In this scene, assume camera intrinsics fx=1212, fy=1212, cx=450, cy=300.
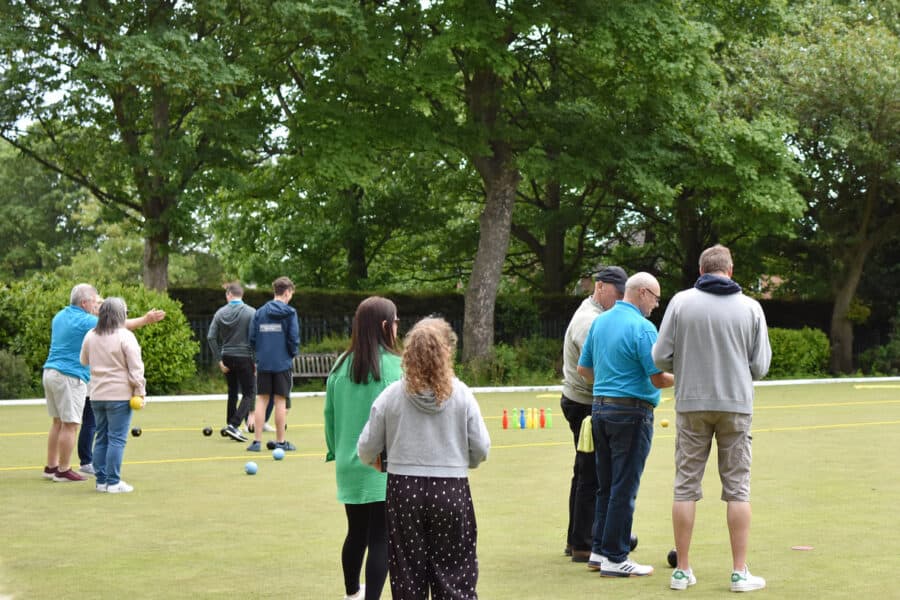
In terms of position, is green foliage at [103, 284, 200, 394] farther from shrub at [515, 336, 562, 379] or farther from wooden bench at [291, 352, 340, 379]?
shrub at [515, 336, 562, 379]

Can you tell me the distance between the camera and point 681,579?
300 inches

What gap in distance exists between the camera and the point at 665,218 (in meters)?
39.8

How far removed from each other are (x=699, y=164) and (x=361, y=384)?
2601cm

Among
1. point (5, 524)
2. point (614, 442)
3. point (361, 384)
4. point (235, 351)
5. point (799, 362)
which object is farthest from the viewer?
point (799, 362)

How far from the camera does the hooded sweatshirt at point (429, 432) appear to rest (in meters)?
5.97

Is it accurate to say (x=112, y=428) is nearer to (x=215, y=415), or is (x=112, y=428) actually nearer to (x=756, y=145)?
(x=215, y=415)

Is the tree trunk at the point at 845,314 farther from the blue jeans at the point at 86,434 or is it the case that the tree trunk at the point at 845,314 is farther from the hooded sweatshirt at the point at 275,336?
the blue jeans at the point at 86,434

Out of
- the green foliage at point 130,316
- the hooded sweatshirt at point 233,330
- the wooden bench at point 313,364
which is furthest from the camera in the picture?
the wooden bench at point 313,364

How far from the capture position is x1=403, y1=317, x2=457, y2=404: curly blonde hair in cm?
586

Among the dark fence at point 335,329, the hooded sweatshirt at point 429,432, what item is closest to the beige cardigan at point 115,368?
the hooded sweatshirt at point 429,432

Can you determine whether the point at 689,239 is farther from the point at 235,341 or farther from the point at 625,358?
the point at 625,358

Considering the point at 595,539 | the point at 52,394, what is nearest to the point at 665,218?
the point at 52,394

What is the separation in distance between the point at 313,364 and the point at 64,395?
55.4 ft

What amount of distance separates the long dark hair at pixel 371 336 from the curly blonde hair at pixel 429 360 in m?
0.63
